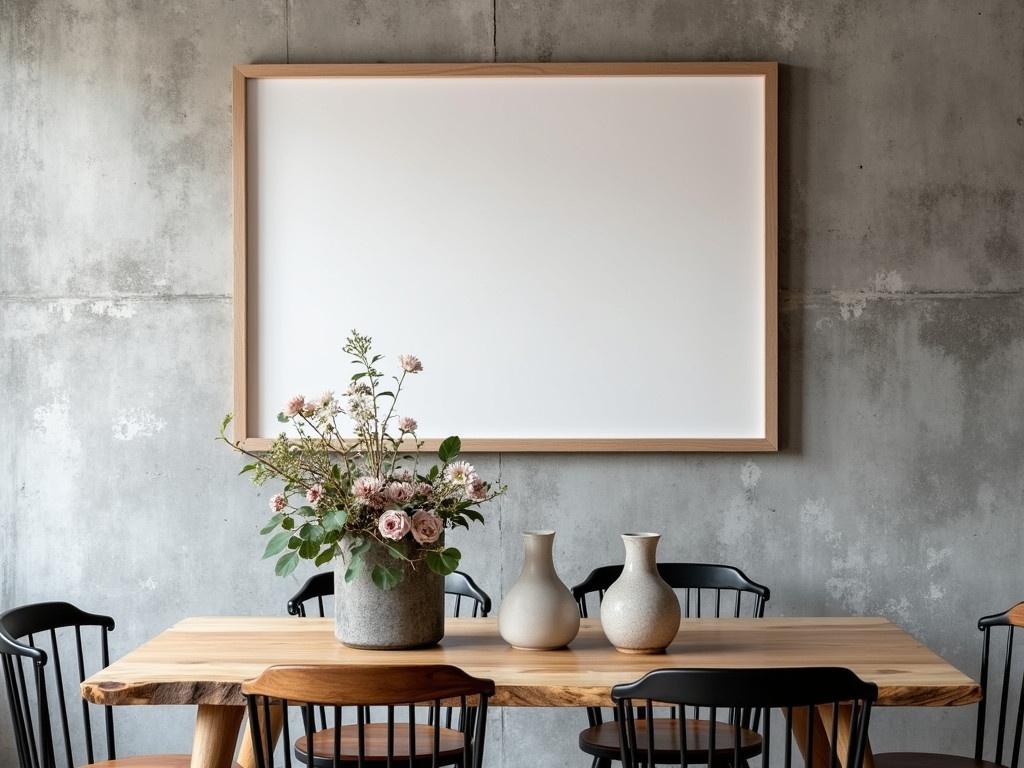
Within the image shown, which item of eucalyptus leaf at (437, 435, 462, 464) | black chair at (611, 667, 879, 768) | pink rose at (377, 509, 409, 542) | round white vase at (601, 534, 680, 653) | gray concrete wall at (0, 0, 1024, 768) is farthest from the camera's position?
gray concrete wall at (0, 0, 1024, 768)

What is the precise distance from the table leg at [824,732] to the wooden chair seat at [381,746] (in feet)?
2.83

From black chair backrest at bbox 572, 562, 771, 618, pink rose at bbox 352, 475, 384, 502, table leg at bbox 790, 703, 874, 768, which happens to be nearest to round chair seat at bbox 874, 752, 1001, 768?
table leg at bbox 790, 703, 874, 768

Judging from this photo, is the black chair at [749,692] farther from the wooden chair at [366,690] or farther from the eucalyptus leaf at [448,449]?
the eucalyptus leaf at [448,449]

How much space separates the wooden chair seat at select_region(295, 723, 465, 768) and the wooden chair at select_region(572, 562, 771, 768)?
0.37m

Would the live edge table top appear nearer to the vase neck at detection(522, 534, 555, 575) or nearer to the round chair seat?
the vase neck at detection(522, 534, 555, 575)

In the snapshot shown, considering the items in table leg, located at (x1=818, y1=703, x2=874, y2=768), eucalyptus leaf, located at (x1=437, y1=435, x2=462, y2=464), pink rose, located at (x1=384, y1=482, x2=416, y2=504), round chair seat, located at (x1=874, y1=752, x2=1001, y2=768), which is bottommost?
round chair seat, located at (x1=874, y1=752, x2=1001, y2=768)

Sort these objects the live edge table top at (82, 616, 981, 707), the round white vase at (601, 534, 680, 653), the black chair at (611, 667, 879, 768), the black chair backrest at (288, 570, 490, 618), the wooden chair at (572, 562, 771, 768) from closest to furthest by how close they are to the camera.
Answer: the black chair at (611, 667, 879, 768), the live edge table top at (82, 616, 981, 707), the round white vase at (601, 534, 680, 653), the wooden chair at (572, 562, 771, 768), the black chair backrest at (288, 570, 490, 618)

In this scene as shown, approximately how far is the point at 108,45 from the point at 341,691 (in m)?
2.76

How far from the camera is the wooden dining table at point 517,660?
2281mm

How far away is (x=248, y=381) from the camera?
3.79 meters

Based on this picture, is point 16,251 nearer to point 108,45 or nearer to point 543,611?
point 108,45

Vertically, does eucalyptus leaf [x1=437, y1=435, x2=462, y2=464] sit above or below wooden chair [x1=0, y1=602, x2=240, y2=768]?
above

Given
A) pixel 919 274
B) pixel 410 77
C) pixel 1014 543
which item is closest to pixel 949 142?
pixel 919 274

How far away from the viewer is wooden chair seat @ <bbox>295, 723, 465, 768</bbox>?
2750 mm
